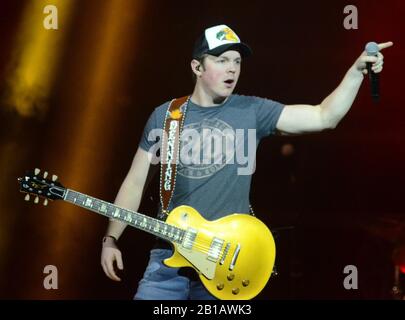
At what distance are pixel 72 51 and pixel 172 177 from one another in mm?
1815

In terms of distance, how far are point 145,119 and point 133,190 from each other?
1.30m

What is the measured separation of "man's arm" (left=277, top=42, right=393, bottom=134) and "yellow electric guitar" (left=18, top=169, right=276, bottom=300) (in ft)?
2.14

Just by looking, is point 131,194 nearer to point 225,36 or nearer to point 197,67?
point 197,67

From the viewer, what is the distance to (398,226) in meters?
5.30

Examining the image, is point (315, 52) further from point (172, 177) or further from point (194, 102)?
point (172, 177)

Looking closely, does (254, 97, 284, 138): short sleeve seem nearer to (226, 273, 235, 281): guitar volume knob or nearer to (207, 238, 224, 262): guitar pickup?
(207, 238, 224, 262): guitar pickup

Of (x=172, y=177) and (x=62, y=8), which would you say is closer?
(x=172, y=177)

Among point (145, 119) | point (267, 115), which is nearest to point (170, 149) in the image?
point (267, 115)

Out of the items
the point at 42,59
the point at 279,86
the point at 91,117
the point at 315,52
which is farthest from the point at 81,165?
the point at 315,52

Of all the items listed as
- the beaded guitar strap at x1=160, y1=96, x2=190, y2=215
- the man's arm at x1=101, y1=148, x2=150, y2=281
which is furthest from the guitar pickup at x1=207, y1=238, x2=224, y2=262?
the man's arm at x1=101, y1=148, x2=150, y2=281

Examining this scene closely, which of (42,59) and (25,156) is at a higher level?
(42,59)

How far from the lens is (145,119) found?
17.8 feet

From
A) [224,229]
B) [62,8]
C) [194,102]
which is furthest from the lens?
[62,8]

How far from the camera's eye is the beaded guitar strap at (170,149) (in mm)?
4109
